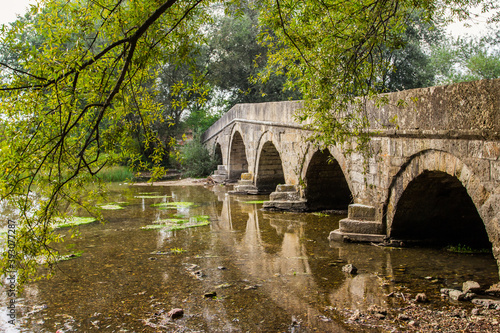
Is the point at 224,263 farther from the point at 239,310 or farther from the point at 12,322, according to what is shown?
the point at 12,322

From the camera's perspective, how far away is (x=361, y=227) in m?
6.51

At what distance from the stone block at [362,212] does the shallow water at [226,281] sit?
0.43m

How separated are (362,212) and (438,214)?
40.1 inches

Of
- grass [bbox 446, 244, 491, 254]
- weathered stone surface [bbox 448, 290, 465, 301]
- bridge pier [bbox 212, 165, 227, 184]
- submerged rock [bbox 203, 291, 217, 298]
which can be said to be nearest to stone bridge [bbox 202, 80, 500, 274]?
grass [bbox 446, 244, 491, 254]

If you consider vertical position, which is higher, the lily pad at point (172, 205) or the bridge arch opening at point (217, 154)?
the bridge arch opening at point (217, 154)

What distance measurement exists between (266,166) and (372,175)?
23.3 ft

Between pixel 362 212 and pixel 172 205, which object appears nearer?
pixel 362 212

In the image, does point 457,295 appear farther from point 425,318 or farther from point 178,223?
point 178,223

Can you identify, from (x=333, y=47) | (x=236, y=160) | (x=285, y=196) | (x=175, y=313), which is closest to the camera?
(x=175, y=313)

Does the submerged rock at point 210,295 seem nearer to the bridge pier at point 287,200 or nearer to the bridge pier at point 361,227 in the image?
the bridge pier at point 361,227

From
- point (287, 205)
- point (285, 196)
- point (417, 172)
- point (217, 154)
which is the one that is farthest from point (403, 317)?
point (217, 154)

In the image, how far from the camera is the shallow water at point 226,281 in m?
3.87

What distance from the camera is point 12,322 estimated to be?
387 cm

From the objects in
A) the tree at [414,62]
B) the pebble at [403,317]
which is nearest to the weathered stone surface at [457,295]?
the pebble at [403,317]
